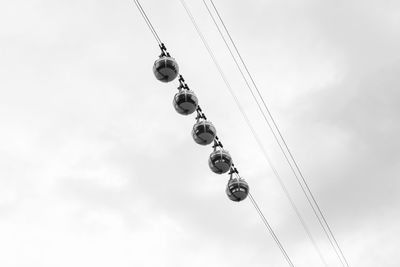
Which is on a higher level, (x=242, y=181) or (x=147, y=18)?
(x=147, y=18)

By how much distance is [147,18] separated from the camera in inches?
681

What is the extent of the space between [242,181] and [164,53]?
4.04m

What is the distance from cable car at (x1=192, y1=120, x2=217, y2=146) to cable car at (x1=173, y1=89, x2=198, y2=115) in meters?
0.58

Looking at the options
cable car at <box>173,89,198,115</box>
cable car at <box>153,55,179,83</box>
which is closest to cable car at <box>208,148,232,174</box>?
cable car at <box>173,89,198,115</box>

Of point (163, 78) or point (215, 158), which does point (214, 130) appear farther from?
point (163, 78)

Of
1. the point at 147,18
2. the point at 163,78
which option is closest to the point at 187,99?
the point at 163,78

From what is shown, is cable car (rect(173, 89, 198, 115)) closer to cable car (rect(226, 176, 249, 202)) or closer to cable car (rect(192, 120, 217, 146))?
cable car (rect(192, 120, 217, 146))

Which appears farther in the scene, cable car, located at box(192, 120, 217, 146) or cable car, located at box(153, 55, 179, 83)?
cable car, located at box(192, 120, 217, 146)

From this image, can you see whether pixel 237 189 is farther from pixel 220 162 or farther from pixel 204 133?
pixel 204 133

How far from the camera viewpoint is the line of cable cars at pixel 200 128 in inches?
Answer: 654

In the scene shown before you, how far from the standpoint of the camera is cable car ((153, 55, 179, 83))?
54.2 ft

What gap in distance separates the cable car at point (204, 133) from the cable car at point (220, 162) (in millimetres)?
492

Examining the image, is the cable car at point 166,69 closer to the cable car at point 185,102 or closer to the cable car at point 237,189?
the cable car at point 185,102

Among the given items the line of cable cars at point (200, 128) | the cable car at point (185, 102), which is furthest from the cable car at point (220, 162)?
the cable car at point (185, 102)
